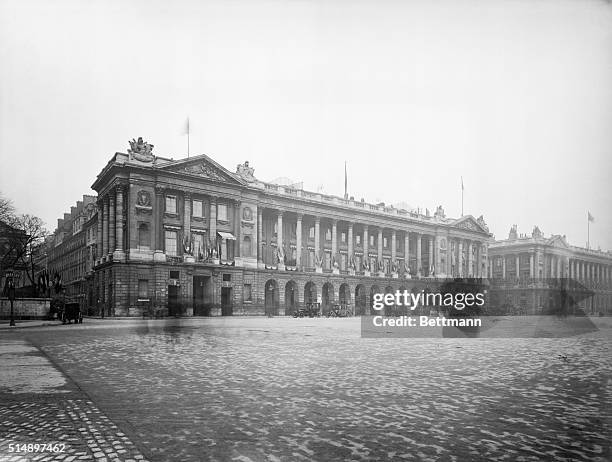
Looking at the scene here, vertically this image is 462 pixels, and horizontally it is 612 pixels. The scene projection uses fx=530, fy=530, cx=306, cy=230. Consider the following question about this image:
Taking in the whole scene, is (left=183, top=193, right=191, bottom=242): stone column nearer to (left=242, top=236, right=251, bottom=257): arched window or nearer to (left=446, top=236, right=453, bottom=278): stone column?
(left=242, top=236, right=251, bottom=257): arched window

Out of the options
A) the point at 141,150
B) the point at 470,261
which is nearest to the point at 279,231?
the point at 141,150

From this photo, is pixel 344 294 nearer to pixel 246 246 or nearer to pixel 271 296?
pixel 271 296

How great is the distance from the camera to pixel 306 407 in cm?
860

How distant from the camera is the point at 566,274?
324ft

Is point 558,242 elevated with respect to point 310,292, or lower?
elevated

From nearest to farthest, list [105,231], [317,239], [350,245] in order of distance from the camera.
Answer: [105,231] < [317,239] < [350,245]

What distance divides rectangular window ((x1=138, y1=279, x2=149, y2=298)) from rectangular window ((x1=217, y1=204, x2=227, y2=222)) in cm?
1086

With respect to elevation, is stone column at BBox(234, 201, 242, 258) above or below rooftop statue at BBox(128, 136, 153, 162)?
below

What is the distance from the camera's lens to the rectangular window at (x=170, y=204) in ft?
180

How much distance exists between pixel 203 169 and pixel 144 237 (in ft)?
31.6

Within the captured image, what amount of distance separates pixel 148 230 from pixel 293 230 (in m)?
20.9

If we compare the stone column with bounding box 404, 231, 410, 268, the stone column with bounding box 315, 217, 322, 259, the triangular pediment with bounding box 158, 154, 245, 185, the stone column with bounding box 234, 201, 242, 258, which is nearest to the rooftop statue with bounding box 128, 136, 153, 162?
the triangular pediment with bounding box 158, 154, 245, 185

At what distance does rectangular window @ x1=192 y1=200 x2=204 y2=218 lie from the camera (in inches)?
2237

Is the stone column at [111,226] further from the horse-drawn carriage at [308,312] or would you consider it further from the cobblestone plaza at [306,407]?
the cobblestone plaza at [306,407]
